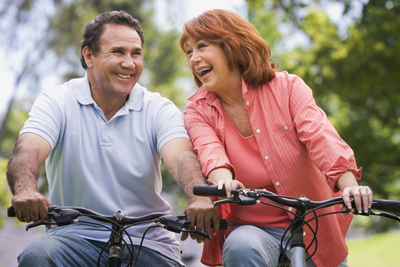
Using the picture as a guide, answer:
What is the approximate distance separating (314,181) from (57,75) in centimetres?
1822

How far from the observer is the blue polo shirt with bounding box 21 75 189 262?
304cm

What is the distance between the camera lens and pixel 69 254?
8.75 feet

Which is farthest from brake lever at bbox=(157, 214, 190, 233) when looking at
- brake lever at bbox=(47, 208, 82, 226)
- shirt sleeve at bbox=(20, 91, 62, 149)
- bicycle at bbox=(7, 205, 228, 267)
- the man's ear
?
the man's ear

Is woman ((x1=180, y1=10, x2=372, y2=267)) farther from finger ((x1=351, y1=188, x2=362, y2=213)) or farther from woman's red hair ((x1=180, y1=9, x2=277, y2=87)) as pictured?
finger ((x1=351, y1=188, x2=362, y2=213))

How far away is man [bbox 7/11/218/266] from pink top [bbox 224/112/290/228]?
0.28 metres

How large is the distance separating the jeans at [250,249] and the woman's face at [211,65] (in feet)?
3.15

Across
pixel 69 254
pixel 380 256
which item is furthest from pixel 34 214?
pixel 380 256

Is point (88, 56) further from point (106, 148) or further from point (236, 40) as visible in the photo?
point (236, 40)

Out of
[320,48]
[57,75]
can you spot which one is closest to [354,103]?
[320,48]

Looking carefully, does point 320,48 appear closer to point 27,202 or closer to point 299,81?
point 299,81

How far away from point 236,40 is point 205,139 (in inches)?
28.2

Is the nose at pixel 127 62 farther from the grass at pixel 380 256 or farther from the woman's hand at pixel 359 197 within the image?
the grass at pixel 380 256

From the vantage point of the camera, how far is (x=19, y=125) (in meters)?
20.8

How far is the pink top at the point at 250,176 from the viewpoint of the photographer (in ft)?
9.53
